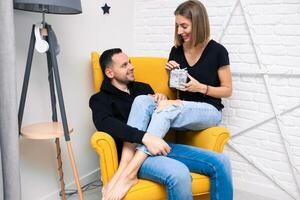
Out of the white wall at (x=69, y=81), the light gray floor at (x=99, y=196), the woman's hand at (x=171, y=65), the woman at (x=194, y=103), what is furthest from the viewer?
the light gray floor at (x=99, y=196)

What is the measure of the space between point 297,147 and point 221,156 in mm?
745

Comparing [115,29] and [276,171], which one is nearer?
[276,171]

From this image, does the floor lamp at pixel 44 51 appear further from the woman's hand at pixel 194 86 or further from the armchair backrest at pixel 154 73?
the woman's hand at pixel 194 86

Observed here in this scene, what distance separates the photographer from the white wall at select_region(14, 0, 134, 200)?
68.1 inches

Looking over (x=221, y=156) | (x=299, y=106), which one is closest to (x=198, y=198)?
(x=221, y=156)

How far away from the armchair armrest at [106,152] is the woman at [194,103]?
0.06 metres

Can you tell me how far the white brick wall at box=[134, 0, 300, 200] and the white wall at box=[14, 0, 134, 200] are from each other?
494 mm

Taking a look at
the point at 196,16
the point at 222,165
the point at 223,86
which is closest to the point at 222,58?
the point at 223,86

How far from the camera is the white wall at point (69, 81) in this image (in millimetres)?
1730

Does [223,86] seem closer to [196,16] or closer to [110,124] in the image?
[196,16]

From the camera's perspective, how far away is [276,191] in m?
2.09

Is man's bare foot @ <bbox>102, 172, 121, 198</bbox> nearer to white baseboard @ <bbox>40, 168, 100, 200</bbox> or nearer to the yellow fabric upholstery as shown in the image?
the yellow fabric upholstery

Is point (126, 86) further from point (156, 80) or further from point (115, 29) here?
point (115, 29)

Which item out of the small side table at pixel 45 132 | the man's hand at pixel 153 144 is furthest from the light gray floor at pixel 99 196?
the man's hand at pixel 153 144
